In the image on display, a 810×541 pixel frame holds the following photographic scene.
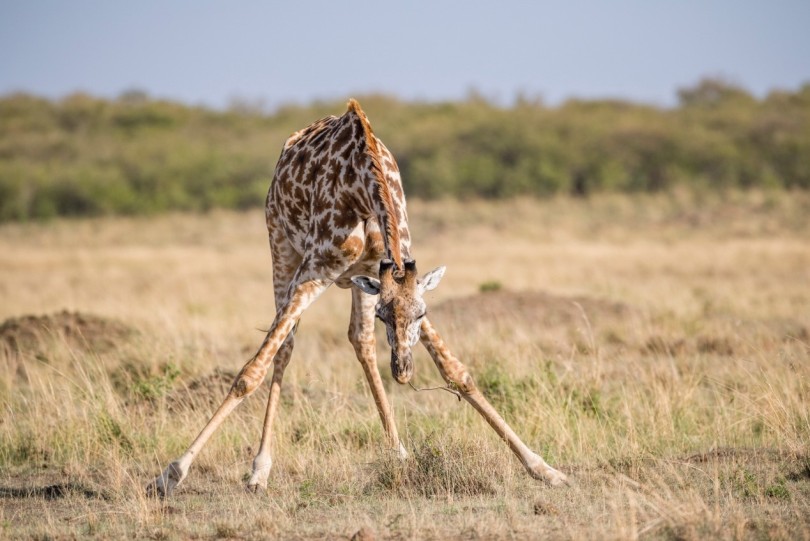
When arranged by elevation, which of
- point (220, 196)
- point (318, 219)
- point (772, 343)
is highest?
point (318, 219)

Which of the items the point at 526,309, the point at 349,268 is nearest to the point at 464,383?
the point at 349,268

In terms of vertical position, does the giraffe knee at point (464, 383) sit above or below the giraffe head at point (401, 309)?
below

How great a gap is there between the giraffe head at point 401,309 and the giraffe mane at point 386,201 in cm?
10

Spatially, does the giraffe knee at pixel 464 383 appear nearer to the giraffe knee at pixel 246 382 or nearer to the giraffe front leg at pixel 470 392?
the giraffe front leg at pixel 470 392

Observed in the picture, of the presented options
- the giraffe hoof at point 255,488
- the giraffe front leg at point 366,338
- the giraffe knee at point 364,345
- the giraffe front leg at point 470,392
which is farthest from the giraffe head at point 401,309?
the giraffe knee at point 364,345

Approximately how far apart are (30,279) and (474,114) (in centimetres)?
3701

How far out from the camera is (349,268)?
6613 millimetres

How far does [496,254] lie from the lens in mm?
24719

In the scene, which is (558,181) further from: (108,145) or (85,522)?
(85,522)

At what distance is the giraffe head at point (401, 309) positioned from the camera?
17.8 ft

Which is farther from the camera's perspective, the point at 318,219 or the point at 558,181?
the point at 558,181

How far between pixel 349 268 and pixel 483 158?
122 ft

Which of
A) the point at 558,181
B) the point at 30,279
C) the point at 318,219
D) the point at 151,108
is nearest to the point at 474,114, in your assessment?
the point at 558,181

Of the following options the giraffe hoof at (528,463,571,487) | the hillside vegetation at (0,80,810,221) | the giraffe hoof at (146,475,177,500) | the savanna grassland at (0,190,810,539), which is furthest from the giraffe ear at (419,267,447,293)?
the hillside vegetation at (0,80,810,221)
